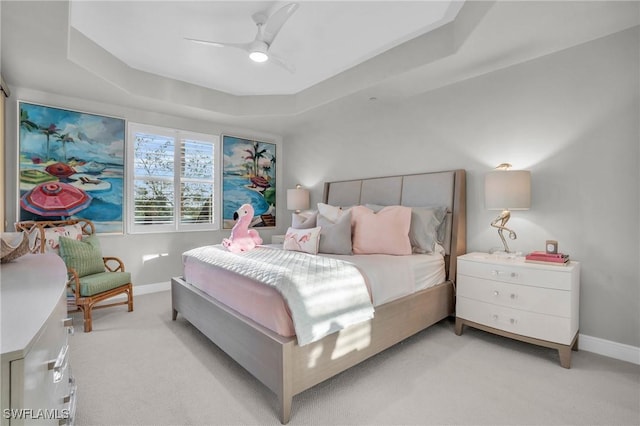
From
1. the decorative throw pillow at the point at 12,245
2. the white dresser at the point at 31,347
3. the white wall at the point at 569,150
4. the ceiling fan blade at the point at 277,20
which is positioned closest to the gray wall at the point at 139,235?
the ceiling fan blade at the point at 277,20

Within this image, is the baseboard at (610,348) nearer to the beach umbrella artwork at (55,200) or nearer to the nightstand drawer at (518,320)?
the nightstand drawer at (518,320)

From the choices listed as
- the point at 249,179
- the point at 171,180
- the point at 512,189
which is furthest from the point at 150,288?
the point at 512,189

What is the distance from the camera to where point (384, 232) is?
282 cm

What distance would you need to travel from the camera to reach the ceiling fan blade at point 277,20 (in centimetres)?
205

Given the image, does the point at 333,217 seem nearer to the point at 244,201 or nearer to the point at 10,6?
the point at 244,201

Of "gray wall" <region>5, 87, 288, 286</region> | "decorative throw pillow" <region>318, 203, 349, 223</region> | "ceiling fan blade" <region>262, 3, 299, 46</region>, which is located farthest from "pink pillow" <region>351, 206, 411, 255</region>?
"gray wall" <region>5, 87, 288, 286</region>

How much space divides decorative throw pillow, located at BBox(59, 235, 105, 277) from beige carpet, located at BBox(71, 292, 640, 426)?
2.67 feet

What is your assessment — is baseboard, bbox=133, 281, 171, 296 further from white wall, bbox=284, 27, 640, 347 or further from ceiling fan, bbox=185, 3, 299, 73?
white wall, bbox=284, 27, 640, 347

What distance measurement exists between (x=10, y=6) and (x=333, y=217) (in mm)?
2907

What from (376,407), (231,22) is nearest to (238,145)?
(231,22)

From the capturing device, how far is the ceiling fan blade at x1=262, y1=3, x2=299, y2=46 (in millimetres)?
2053

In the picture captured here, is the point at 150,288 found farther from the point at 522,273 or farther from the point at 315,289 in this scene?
the point at 522,273

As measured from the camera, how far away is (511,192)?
2471 millimetres

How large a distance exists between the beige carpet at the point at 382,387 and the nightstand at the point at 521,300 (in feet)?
0.62
